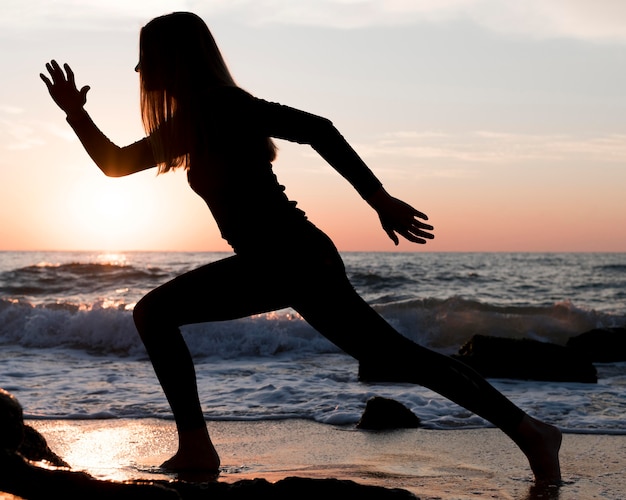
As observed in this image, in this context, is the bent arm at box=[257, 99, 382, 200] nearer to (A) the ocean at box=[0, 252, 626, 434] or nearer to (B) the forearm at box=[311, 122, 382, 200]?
(B) the forearm at box=[311, 122, 382, 200]

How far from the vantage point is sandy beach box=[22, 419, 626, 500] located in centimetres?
359

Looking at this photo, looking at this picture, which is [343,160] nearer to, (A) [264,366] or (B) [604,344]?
(A) [264,366]

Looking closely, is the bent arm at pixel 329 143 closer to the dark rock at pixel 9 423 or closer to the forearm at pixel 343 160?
the forearm at pixel 343 160

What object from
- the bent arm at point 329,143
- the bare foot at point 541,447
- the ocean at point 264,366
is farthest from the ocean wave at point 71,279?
the bent arm at point 329,143

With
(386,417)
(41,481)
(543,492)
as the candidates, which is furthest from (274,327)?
(41,481)

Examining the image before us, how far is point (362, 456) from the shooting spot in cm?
429

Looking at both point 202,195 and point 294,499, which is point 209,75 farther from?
point 294,499

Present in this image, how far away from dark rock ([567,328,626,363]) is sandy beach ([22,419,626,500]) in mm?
5856

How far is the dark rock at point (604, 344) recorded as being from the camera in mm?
A: 10461

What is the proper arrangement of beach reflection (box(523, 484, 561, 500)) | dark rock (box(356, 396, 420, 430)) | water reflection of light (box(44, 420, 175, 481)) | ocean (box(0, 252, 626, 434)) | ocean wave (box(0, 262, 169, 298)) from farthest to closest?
ocean wave (box(0, 262, 169, 298)) < ocean (box(0, 252, 626, 434)) < dark rock (box(356, 396, 420, 430)) < water reflection of light (box(44, 420, 175, 481)) < beach reflection (box(523, 484, 561, 500))

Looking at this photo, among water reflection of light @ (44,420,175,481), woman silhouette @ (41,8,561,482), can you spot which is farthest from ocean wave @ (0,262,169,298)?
woman silhouette @ (41,8,561,482)

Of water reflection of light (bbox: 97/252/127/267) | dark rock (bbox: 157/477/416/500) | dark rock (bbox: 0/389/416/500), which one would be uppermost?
water reflection of light (bbox: 97/252/127/267)

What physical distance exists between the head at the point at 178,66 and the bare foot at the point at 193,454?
1309 mm

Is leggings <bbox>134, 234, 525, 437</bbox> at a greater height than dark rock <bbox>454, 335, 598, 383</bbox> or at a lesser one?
greater
